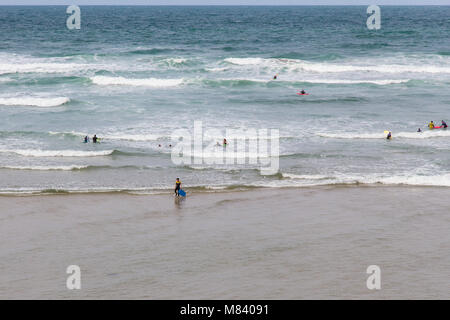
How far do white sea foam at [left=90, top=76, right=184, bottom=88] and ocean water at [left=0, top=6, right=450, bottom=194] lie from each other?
95 mm

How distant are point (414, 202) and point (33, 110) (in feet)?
80.5

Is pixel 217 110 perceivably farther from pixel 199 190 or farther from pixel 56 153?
pixel 199 190

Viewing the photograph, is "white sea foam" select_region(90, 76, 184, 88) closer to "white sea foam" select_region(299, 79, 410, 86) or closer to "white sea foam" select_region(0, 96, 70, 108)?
"white sea foam" select_region(0, 96, 70, 108)

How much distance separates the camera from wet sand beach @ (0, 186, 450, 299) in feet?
42.7

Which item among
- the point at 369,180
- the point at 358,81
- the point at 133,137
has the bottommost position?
the point at 369,180

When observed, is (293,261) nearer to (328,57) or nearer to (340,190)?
(340,190)

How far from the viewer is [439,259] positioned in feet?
47.6

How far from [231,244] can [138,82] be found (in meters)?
30.0

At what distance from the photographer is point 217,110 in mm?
34312

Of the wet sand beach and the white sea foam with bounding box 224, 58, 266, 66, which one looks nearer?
the wet sand beach

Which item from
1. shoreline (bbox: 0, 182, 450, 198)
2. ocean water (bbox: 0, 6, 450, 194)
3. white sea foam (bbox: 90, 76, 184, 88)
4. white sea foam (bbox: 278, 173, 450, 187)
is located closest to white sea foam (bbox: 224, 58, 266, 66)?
ocean water (bbox: 0, 6, 450, 194)

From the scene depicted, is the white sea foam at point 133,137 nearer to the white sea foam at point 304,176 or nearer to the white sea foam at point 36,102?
the white sea foam at point 304,176

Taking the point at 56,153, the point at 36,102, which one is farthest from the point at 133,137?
the point at 36,102
